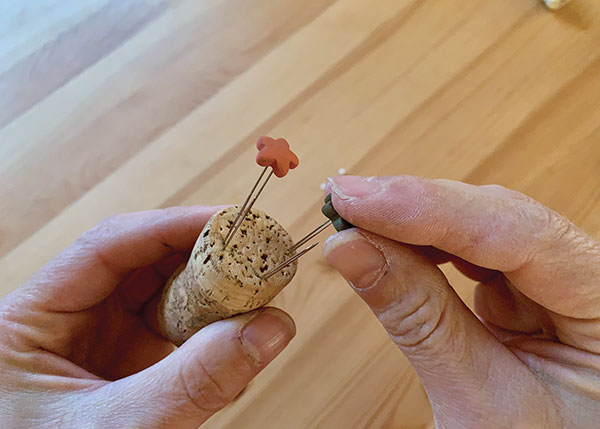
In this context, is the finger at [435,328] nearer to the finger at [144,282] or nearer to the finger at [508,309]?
the finger at [508,309]

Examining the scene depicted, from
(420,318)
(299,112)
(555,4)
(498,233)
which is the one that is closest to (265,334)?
(420,318)

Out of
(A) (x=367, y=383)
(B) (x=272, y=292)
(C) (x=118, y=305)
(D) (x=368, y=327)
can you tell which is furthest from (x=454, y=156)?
(C) (x=118, y=305)

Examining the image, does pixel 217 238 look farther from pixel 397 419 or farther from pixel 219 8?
pixel 219 8

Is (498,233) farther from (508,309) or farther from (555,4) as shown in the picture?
(555,4)

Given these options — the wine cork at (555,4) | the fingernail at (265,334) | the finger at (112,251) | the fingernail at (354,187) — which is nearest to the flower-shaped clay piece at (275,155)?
the fingernail at (354,187)

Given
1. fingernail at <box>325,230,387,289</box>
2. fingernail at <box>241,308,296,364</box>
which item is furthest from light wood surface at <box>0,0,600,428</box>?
fingernail at <box>325,230,387,289</box>

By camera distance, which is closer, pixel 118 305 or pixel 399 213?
pixel 399 213

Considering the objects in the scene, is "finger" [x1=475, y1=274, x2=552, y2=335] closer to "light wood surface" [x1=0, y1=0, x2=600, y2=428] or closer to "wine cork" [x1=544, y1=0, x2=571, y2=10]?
"light wood surface" [x1=0, y1=0, x2=600, y2=428]
